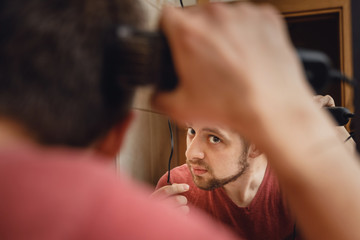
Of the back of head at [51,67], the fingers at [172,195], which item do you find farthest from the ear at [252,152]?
the back of head at [51,67]

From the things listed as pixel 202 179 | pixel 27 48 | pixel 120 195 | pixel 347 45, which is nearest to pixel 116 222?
pixel 120 195

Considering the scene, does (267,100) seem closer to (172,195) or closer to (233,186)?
(172,195)

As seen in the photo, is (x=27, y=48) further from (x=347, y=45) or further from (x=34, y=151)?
(x=347, y=45)

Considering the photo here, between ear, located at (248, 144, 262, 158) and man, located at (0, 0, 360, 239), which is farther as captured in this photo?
ear, located at (248, 144, 262, 158)

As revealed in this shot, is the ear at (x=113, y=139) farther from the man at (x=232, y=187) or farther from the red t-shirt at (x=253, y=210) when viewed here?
the red t-shirt at (x=253, y=210)

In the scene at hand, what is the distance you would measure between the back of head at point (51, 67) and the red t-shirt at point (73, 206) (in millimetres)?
46

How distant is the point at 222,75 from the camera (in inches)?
13.7

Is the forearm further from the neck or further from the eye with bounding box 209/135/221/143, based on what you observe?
the neck

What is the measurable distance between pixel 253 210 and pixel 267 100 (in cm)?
113

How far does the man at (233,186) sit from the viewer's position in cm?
135

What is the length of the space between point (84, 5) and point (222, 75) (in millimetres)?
134

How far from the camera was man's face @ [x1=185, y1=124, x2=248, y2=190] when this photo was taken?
1352 mm

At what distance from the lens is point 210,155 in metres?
1.36

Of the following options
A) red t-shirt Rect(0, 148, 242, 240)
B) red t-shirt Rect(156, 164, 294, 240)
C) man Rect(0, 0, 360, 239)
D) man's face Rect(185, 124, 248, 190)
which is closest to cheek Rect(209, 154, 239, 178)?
man's face Rect(185, 124, 248, 190)
